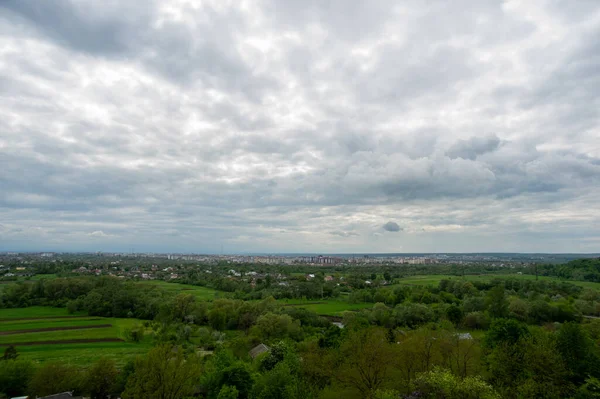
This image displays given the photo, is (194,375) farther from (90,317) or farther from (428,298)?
(428,298)

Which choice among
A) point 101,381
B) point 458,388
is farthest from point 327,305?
point 458,388

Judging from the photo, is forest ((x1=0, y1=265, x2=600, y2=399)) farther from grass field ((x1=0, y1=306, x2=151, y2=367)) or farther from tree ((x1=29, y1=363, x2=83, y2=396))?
grass field ((x1=0, y1=306, x2=151, y2=367))

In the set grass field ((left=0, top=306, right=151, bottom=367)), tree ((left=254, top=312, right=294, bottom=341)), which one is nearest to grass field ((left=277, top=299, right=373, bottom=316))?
tree ((left=254, top=312, right=294, bottom=341))

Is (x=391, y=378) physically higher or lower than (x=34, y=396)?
higher

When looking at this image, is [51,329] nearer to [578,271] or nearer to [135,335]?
[135,335]

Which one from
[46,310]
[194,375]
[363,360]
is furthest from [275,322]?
[46,310]
